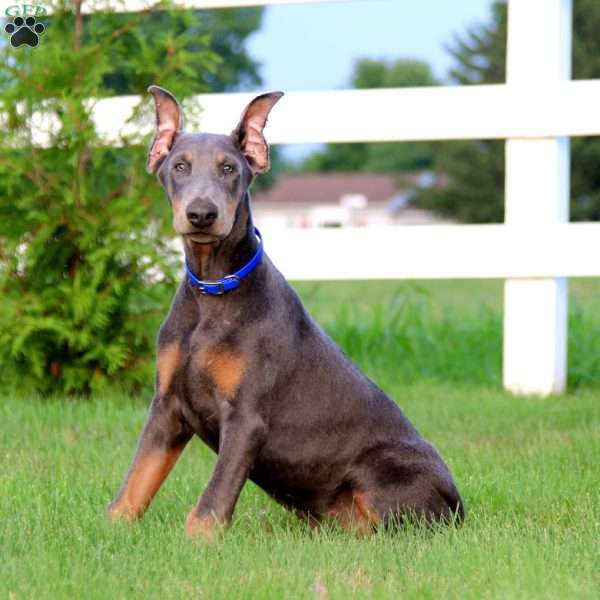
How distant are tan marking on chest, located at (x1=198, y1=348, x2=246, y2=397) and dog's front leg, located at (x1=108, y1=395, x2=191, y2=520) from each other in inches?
8.5

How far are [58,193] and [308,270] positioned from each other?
1.61m

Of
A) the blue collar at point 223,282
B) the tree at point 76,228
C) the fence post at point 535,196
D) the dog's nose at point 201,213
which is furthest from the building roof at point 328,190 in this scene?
the dog's nose at point 201,213

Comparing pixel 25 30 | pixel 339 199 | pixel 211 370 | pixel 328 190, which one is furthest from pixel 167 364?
pixel 328 190

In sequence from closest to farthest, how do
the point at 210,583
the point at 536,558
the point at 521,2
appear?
the point at 210,583 → the point at 536,558 → the point at 521,2

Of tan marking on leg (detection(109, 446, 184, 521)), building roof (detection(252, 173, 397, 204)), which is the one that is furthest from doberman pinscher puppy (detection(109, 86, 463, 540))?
building roof (detection(252, 173, 397, 204))

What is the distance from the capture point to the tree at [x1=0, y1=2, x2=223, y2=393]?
635 centimetres

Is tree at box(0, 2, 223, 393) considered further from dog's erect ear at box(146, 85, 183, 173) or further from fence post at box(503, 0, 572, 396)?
dog's erect ear at box(146, 85, 183, 173)

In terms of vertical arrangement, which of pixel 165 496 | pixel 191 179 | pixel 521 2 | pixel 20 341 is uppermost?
pixel 521 2

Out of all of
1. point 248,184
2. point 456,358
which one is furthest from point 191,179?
point 456,358

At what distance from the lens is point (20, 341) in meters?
6.17

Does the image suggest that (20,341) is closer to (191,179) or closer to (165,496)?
(165,496)

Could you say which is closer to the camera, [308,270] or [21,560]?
[21,560]

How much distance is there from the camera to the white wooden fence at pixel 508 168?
22.7ft

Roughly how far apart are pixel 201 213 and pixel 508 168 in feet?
12.6
